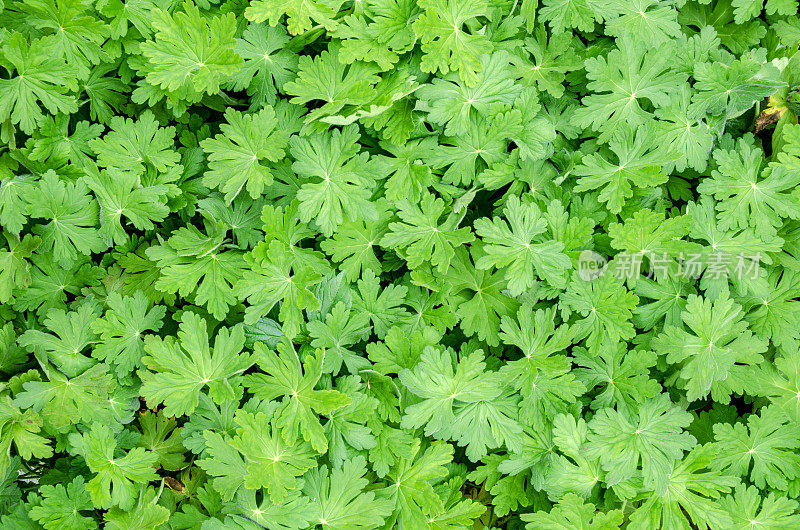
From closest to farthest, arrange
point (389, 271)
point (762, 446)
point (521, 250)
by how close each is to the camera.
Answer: point (521, 250)
point (762, 446)
point (389, 271)

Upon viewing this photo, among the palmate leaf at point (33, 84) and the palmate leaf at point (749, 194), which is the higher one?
the palmate leaf at point (33, 84)

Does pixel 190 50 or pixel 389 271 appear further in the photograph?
pixel 389 271

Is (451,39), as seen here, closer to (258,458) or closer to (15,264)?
(258,458)

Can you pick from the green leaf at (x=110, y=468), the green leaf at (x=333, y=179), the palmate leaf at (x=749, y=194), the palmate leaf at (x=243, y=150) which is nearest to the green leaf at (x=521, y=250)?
the green leaf at (x=333, y=179)

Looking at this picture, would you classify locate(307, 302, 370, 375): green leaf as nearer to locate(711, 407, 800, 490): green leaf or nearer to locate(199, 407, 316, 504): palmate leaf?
locate(199, 407, 316, 504): palmate leaf

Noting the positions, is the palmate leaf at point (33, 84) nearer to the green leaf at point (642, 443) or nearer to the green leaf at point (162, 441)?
the green leaf at point (162, 441)

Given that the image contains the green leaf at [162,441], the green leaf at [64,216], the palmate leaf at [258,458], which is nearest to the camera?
the palmate leaf at [258,458]

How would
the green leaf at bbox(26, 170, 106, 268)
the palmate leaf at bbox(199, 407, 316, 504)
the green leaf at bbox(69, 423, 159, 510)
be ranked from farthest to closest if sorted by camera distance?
the green leaf at bbox(26, 170, 106, 268)
the green leaf at bbox(69, 423, 159, 510)
the palmate leaf at bbox(199, 407, 316, 504)

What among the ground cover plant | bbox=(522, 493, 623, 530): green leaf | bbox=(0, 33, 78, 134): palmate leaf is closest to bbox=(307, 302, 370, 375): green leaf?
the ground cover plant

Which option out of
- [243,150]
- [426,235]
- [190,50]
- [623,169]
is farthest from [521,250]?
[190,50]
